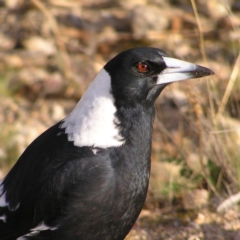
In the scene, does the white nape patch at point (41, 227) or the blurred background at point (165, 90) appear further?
the blurred background at point (165, 90)

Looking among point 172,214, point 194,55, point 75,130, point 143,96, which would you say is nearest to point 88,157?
point 75,130

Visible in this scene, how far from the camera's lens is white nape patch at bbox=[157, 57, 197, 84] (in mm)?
2678

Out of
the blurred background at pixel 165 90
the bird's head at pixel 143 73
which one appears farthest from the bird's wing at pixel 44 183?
the blurred background at pixel 165 90

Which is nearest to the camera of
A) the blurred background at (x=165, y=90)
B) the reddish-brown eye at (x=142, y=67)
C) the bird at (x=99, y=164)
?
the bird at (x=99, y=164)

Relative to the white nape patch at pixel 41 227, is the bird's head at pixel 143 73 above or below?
above

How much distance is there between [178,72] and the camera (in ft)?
8.86

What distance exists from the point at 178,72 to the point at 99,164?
0.48 metres

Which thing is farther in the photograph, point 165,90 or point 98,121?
Answer: point 165,90

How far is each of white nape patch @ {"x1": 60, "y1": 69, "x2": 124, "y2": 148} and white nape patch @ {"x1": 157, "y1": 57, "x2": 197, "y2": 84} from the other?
0.21m

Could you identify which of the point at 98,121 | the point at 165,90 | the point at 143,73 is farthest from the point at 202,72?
the point at 165,90

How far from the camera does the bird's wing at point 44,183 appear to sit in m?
2.59

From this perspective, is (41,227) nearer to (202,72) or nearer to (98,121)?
(98,121)

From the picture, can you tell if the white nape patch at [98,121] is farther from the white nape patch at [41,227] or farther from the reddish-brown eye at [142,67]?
the white nape patch at [41,227]

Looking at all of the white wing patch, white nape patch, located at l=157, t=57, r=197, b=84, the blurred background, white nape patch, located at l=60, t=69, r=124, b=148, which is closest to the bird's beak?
white nape patch, located at l=157, t=57, r=197, b=84
